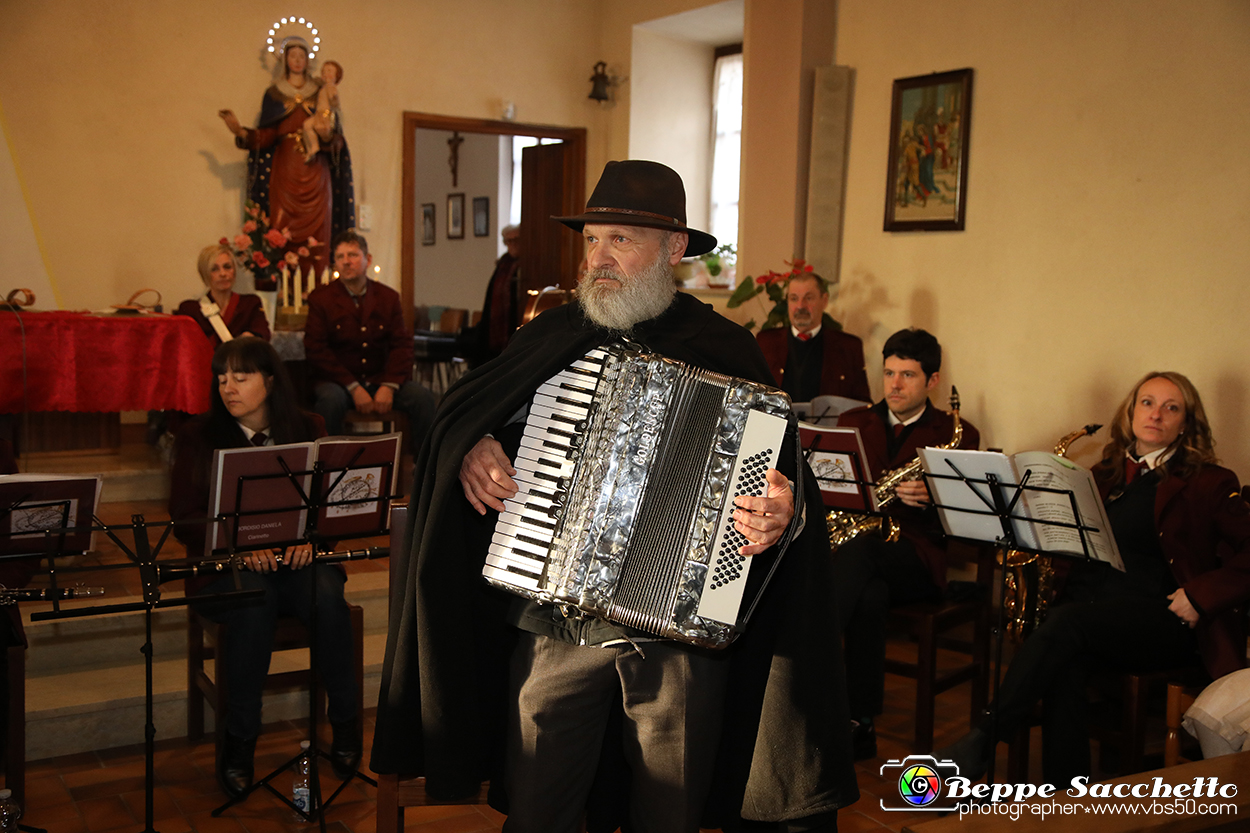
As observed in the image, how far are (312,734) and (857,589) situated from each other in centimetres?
193

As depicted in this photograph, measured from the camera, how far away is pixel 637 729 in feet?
6.65

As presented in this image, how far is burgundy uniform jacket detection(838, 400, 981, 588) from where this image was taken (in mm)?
3916

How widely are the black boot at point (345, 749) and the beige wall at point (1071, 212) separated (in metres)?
3.77

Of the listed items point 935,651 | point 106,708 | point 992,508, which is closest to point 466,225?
point 106,708

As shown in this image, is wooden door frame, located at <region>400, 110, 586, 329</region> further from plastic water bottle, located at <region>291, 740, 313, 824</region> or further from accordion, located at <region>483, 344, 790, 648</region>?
accordion, located at <region>483, 344, 790, 648</region>

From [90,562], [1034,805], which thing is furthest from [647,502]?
[90,562]

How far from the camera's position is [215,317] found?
18.7ft

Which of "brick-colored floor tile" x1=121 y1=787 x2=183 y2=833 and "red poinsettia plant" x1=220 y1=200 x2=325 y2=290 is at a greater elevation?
"red poinsettia plant" x1=220 y1=200 x2=325 y2=290

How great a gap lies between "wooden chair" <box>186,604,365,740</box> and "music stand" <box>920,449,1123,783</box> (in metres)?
2.01

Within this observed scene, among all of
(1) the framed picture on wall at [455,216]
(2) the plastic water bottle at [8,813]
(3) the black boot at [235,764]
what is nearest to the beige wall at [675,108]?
(1) the framed picture on wall at [455,216]

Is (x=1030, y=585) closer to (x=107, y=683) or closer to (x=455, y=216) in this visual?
(x=107, y=683)

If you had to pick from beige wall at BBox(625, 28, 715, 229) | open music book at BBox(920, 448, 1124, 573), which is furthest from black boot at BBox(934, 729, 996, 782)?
beige wall at BBox(625, 28, 715, 229)

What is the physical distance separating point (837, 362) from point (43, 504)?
3.96 meters

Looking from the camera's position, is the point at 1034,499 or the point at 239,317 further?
the point at 239,317
